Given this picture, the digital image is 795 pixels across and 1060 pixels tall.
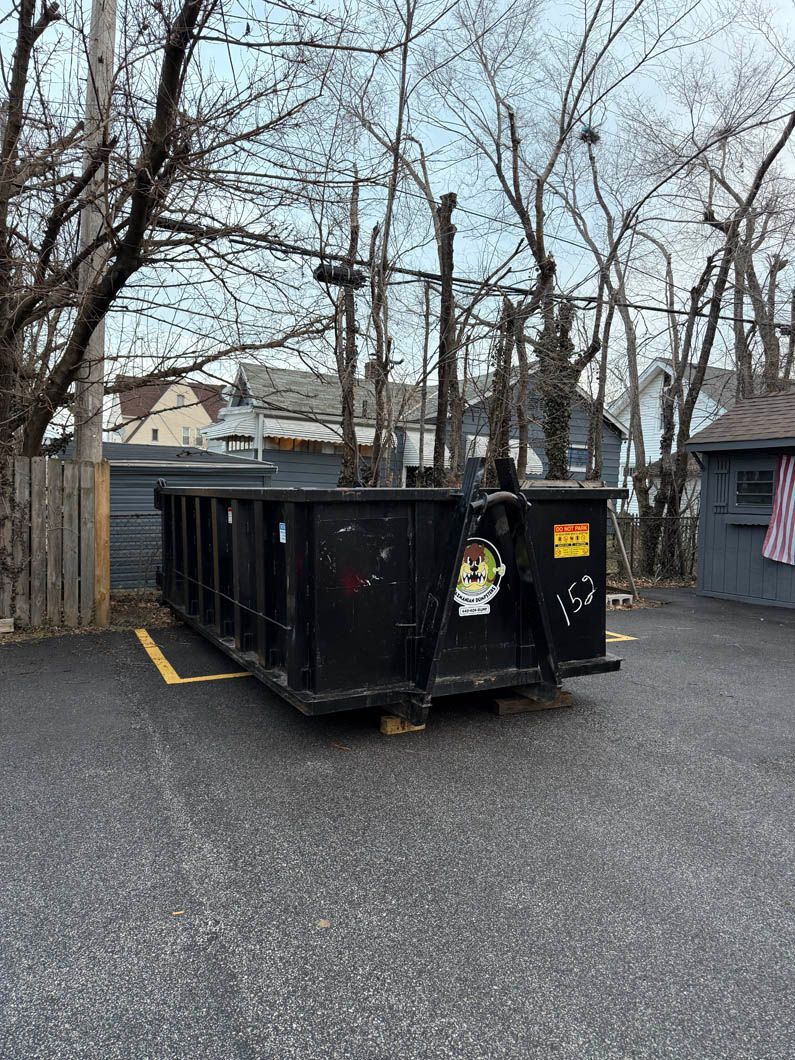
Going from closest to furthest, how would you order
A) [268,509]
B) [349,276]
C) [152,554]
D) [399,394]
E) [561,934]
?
[561,934], [268,509], [349,276], [152,554], [399,394]

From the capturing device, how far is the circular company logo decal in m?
4.71

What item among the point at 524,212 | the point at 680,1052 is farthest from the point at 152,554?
the point at 680,1052

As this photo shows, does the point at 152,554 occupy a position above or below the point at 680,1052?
above

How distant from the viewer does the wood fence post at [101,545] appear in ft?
28.2

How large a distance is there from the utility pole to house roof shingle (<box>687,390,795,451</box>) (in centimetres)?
930

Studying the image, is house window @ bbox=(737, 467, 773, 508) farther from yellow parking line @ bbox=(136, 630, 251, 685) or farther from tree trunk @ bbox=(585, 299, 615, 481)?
yellow parking line @ bbox=(136, 630, 251, 685)

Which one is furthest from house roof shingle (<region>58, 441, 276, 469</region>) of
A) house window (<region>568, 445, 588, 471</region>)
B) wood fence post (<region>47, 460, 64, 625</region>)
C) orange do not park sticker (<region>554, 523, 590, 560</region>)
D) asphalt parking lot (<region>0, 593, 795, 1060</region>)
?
house window (<region>568, 445, 588, 471</region>)

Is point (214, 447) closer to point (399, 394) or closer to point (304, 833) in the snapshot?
point (399, 394)

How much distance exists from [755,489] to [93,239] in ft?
32.9

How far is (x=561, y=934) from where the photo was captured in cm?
266

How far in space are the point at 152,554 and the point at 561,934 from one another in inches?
371

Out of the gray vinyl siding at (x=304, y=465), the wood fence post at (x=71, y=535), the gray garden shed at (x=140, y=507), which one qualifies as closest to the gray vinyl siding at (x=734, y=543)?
the gray garden shed at (x=140, y=507)

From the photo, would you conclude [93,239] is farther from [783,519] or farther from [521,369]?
[783,519]

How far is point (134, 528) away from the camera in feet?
36.1
